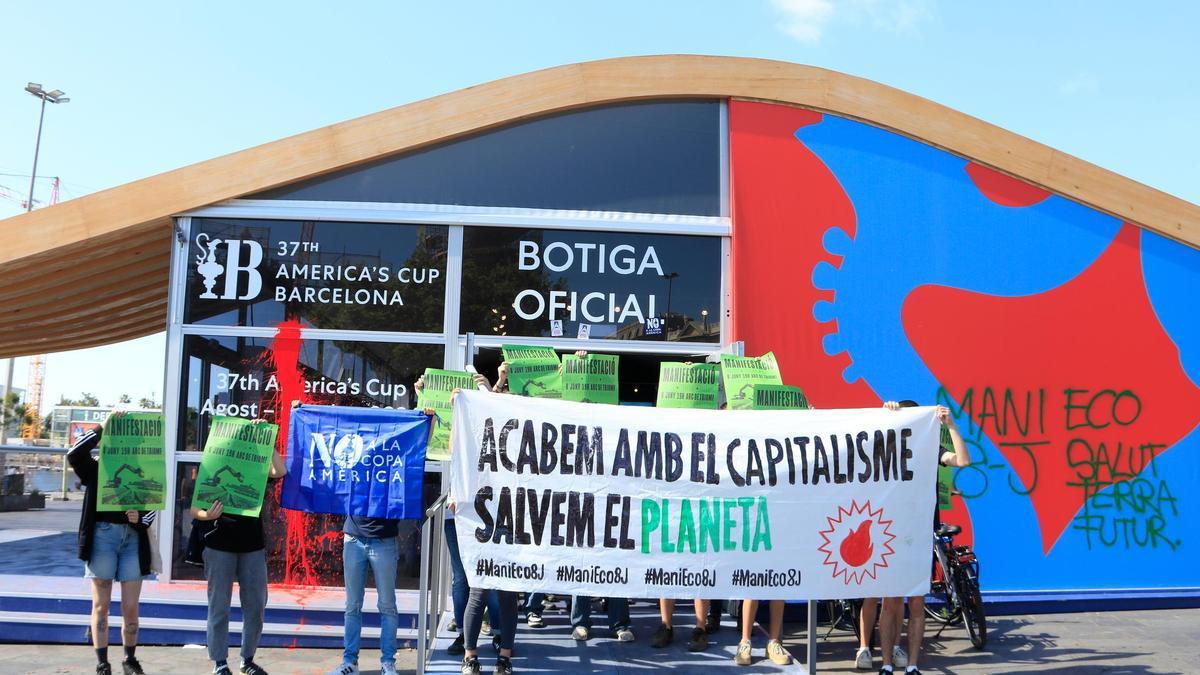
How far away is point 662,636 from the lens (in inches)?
266

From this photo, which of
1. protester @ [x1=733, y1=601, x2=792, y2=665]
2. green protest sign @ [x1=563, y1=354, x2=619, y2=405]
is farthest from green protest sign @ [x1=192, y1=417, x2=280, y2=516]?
protester @ [x1=733, y1=601, x2=792, y2=665]

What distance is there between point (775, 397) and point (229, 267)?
5.35 metres

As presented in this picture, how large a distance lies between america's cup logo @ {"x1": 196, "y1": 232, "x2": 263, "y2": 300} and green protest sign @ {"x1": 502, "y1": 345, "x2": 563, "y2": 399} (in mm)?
3077

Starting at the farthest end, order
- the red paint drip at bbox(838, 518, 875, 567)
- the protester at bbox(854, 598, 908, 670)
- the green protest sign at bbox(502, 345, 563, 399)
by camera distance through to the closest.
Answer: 1. the green protest sign at bbox(502, 345, 563, 399)
2. the protester at bbox(854, 598, 908, 670)
3. the red paint drip at bbox(838, 518, 875, 567)

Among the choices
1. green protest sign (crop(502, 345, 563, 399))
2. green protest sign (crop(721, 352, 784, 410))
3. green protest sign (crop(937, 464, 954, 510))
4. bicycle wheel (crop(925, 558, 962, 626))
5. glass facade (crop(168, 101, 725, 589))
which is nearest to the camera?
green protest sign (crop(937, 464, 954, 510))

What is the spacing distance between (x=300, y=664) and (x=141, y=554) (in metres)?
1.47

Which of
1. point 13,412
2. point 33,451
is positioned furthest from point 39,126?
point 33,451

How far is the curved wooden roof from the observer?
8.52 m

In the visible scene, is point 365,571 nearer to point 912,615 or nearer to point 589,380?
point 589,380

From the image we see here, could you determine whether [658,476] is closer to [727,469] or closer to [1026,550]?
[727,469]

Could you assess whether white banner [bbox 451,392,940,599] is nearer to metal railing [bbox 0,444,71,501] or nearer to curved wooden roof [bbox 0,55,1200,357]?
metal railing [bbox 0,444,71,501]

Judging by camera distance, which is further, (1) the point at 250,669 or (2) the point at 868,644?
(2) the point at 868,644

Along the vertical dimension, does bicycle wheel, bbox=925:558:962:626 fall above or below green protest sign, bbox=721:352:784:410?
below

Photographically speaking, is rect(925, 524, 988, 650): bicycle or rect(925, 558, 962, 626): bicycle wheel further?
rect(925, 558, 962, 626): bicycle wheel
